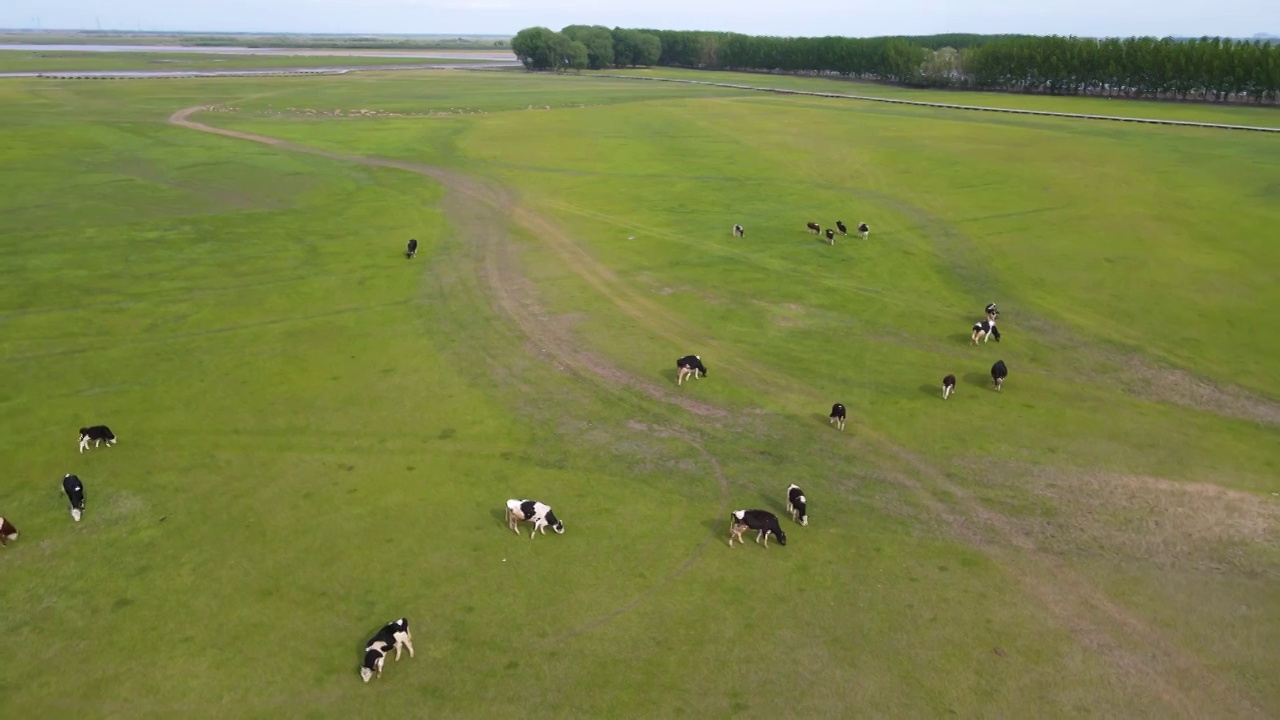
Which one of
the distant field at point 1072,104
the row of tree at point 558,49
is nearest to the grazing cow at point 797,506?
the distant field at point 1072,104

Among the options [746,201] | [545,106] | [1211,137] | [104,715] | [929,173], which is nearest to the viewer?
[104,715]

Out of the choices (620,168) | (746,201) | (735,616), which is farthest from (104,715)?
(620,168)

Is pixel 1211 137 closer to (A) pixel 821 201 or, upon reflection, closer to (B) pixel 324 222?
(A) pixel 821 201

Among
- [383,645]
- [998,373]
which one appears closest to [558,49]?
[998,373]

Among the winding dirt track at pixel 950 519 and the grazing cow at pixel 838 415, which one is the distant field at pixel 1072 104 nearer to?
the winding dirt track at pixel 950 519

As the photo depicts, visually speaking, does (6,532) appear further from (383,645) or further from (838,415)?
(838,415)

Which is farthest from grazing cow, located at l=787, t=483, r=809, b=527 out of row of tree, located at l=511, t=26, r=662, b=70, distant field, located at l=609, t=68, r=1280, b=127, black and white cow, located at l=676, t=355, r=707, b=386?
row of tree, located at l=511, t=26, r=662, b=70
